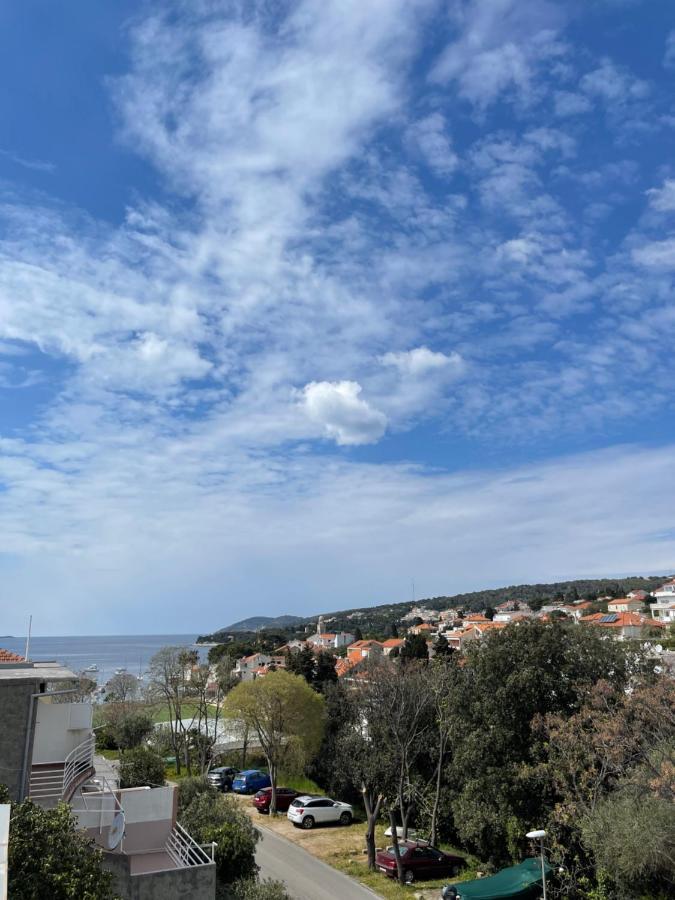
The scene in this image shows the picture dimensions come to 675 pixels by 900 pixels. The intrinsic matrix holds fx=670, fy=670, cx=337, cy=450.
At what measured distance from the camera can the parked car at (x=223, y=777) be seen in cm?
3684

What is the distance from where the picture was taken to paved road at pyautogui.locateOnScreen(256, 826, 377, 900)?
21.6m

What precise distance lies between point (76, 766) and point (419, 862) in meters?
14.4

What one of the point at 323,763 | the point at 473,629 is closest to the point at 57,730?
the point at 323,763

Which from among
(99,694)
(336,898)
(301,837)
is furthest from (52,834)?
(99,694)

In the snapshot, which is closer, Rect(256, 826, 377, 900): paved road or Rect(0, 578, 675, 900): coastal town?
Rect(0, 578, 675, 900): coastal town

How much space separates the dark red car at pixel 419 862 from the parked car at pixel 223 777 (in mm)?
14415

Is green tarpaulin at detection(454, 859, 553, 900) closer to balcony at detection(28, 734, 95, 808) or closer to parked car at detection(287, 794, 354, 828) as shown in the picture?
balcony at detection(28, 734, 95, 808)

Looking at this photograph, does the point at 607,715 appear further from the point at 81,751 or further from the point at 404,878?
the point at 81,751

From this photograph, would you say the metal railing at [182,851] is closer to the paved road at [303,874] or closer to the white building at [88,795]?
the white building at [88,795]

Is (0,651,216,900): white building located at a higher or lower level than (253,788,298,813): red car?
higher

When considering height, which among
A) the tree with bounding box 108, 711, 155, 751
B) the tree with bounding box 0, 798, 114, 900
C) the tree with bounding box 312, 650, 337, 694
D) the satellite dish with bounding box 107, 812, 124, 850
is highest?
the tree with bounding box 312, 650, 337, 694

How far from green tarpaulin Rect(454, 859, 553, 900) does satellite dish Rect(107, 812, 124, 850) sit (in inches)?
428

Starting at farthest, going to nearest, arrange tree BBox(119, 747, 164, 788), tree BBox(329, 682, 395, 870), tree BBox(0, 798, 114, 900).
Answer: tree BBox(119, 747, 164, 788) → tree BBox(329, 682, 395, 870) → tree BBox(0, 798, 114, 900)

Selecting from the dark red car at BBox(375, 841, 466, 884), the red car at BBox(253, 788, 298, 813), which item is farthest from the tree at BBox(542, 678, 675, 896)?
the red car at BBox(253, 788, 298, 813)
